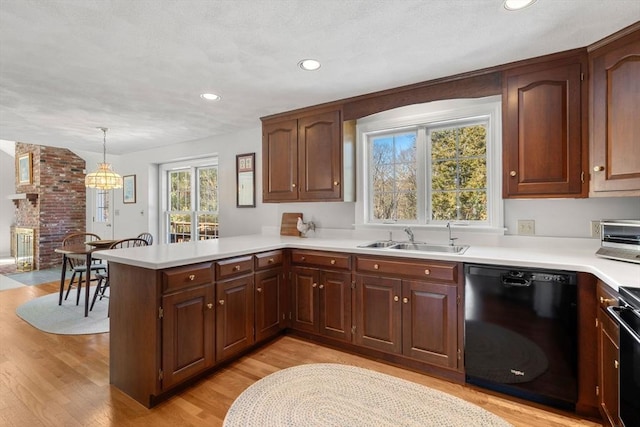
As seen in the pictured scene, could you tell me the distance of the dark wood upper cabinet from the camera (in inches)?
118

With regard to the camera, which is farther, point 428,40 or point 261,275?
point 261,275

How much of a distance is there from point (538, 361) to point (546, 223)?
1026mm

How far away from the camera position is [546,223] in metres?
2.38

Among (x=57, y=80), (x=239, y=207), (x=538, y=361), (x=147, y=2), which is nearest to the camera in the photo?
(x=147, y=2)

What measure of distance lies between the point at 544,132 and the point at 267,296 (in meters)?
2.42

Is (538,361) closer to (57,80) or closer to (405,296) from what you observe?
(405,296)

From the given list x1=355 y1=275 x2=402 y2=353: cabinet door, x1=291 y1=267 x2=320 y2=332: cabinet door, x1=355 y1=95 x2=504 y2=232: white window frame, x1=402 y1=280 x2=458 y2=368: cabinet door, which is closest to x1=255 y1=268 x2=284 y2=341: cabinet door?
x1=291 y1=267 x2=320 y2=332: cabinet door

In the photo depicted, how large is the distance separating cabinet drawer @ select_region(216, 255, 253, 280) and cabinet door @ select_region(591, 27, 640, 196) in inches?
95.7

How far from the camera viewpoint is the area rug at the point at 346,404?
1.76 meters

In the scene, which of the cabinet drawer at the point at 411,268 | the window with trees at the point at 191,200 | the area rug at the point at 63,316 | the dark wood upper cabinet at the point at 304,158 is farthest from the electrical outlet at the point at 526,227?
the area rug at the point at 63,316

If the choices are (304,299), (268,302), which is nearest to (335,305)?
(304,299)

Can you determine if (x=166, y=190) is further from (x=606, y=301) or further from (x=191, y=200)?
(x=606, y=301)

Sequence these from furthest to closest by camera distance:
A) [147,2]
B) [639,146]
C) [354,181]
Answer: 1. [354,181]
2. [639,146]
3. [147,2]

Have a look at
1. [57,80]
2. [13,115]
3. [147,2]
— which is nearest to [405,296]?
[147,2]
